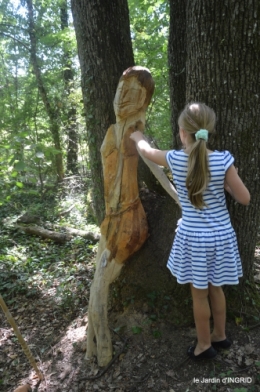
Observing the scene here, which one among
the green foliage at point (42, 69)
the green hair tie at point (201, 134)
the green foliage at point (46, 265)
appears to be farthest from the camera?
the green foliage at point (42, 69)

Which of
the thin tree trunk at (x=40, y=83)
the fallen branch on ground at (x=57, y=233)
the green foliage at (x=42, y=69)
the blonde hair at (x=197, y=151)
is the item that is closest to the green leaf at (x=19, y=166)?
the blonde hair at (x=197, y=151)

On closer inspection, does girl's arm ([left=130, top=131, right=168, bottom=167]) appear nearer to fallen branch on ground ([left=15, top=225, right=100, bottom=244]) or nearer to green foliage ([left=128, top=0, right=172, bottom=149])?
fallen branch on ground ([left=15, top=225, right=100, bottom=244])

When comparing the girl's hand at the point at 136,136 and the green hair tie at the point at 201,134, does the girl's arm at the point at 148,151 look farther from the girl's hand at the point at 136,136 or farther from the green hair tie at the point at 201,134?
the green hair tie at the point at 201,134

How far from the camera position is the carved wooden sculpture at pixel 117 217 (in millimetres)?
2668

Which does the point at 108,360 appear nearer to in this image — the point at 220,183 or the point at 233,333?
the point at 233,333

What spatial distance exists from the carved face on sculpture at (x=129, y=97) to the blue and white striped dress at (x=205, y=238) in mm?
629

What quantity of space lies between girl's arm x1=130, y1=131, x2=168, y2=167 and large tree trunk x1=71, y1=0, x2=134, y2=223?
2.45 feet

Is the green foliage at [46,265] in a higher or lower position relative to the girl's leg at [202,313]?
lower

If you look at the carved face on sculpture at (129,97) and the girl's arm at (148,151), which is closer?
the girl's arm at (148,151)

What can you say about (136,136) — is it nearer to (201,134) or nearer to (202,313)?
(201,134)

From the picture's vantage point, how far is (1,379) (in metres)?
3.13

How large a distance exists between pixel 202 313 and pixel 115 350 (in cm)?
102

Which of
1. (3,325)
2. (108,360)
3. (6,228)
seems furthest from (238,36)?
(6,228)

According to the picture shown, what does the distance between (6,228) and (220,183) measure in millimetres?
6070
